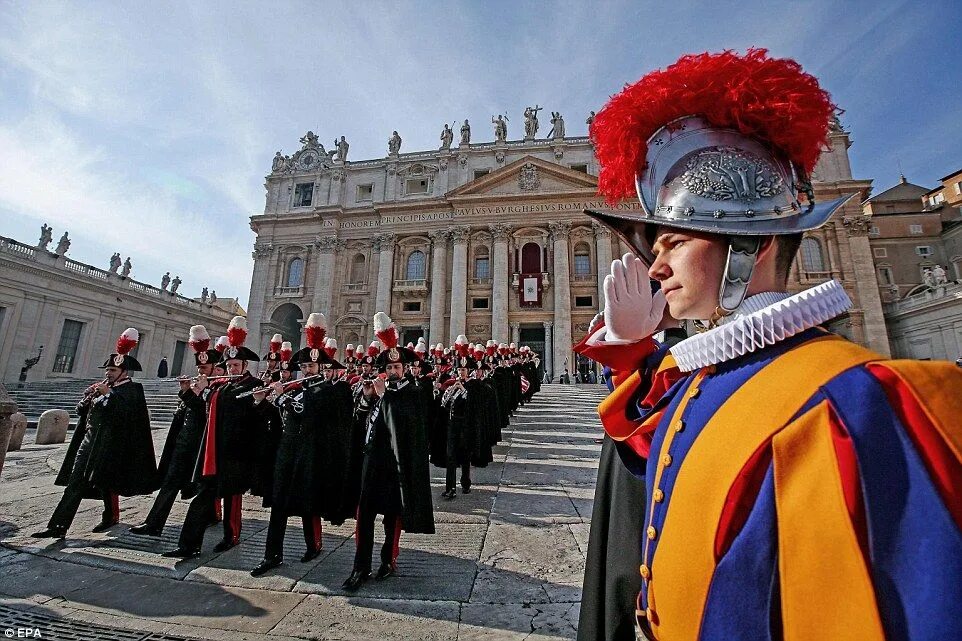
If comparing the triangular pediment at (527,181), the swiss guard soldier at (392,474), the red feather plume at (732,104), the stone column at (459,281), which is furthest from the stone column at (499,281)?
the red feather plume at (732,104)

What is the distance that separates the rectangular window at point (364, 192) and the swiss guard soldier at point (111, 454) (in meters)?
32.0

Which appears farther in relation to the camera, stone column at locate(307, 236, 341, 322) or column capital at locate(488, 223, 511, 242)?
stone column at locate(307, 236, 341, 322)

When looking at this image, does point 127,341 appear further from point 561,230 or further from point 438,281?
point 561,230

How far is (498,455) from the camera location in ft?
30.7

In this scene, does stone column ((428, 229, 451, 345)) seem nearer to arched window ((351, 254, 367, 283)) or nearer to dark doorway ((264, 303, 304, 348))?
arched window ((351, 254, 367, 283))

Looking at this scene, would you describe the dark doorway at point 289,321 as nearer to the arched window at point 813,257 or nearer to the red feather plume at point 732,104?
the red feather plume at point 732,104

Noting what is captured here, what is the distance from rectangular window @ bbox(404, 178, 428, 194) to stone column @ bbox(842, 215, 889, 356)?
102 ft

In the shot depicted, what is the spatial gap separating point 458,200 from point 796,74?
31.0m

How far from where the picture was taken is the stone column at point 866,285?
25.8 meters

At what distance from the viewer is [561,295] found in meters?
28.4

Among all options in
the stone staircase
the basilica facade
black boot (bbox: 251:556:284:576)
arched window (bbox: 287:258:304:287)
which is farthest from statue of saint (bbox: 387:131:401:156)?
black boot (bbox: 251:556:284:576)

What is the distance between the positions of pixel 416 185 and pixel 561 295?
52.8ft

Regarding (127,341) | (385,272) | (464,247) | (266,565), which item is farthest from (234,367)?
(385,272)

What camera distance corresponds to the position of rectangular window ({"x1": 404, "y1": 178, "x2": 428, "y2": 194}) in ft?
114
